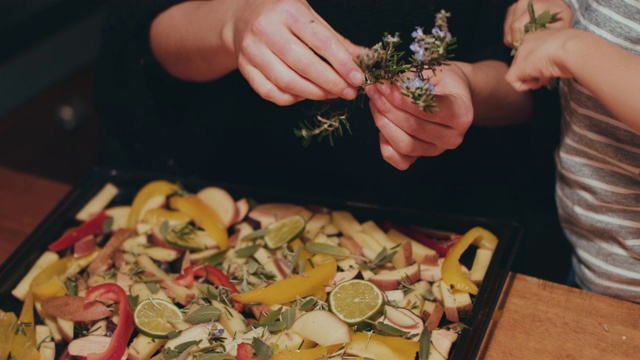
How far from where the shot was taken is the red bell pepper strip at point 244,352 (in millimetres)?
1156

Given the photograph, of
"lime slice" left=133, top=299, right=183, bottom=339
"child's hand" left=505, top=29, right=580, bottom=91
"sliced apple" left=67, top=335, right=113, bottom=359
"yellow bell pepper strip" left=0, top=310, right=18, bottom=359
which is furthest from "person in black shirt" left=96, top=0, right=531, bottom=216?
"yellow bell pepper strip" left=0, top=310, right=18, bottom=359

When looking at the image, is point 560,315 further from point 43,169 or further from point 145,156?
point 43,169

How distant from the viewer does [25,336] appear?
1303 mm

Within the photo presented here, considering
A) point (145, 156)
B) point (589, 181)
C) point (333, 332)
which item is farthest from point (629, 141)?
point (145, 156)

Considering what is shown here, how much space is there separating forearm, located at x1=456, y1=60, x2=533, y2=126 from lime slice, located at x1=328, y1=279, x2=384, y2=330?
46cm

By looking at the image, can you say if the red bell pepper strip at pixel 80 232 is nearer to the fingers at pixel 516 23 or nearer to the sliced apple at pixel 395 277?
the sliced apple at pixel 395 277

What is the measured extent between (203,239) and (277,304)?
0.89 ft

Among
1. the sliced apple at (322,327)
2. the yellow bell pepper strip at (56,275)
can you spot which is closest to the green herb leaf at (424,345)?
the sliced apple at (322,327)

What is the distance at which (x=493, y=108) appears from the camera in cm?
153

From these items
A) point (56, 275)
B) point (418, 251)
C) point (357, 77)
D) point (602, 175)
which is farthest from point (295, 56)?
point (56, 275)

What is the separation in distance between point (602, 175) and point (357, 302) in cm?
51

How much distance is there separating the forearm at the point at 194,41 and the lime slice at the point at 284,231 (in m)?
0.37

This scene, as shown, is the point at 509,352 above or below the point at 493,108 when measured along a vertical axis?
below

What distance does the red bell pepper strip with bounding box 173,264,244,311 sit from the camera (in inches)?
53.6
